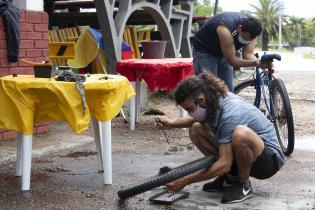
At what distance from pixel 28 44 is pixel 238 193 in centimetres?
348

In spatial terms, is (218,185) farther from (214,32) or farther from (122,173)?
(214,32)

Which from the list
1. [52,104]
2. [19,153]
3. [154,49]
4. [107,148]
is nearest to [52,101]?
[52,104]

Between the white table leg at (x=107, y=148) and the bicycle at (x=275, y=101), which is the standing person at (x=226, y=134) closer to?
the white table leg at (x=107, y=148)

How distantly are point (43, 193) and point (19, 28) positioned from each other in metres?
2.55

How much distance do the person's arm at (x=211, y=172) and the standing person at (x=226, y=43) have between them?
1.72 meters

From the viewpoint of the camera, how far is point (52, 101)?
4172 millimetres

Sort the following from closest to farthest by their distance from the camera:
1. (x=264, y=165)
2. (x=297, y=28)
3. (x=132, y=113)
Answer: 1. (x=264, y=165)
2. (x=132, y=113)
3. (x=297, y=28)

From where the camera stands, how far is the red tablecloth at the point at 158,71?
7.03 metres

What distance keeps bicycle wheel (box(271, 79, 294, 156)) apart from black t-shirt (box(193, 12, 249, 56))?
612 mm

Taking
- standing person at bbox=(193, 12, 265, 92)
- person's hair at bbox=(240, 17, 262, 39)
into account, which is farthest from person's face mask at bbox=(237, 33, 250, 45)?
person's hair at bbox=(240, 17, 262, 39)

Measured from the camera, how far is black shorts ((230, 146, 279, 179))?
404 centimetres

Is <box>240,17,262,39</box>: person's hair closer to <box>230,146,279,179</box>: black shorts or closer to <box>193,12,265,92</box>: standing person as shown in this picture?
<box>193,12,265,92</box>: standing person

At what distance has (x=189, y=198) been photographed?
421 cm

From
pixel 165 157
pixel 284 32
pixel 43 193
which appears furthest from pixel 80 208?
pixel 284 32
